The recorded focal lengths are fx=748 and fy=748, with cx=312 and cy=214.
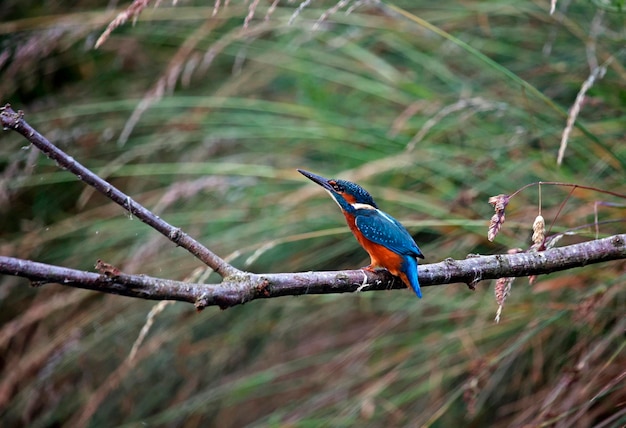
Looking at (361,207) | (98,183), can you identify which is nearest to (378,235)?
(361,207)

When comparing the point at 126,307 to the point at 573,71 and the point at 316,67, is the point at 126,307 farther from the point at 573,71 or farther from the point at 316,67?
the point at 573,71

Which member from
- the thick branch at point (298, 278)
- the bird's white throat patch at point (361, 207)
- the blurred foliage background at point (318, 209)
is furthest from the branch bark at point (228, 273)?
the blurred foliage background at point (318, 209)

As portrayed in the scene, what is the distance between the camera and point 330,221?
2.84 m

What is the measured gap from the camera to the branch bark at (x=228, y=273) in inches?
46.2

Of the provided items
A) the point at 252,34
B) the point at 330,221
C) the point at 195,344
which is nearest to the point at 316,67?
the point at 252,34

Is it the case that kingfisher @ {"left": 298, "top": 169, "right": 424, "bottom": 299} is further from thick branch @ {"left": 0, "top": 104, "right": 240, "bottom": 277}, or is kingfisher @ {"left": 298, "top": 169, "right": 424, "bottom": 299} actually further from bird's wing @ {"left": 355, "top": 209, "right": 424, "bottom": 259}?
thick branch @ {"left": 0, "top": 104, "right": 240, "bottom": 277}

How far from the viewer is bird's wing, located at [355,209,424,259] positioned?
1.79m

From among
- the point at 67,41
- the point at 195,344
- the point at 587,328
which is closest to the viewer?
the point at 587,328

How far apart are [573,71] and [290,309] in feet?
4.71

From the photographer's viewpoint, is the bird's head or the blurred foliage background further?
the blurred foliage background

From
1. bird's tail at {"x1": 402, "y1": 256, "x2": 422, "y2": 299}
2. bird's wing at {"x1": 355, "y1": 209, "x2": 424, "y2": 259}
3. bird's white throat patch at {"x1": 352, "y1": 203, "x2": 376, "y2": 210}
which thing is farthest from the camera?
bird's white throat patch at {"x1": 352, "y1": 203, "x2": 376, "y2": 210}

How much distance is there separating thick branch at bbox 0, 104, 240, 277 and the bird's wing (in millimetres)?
522

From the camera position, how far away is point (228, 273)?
54.3 inches

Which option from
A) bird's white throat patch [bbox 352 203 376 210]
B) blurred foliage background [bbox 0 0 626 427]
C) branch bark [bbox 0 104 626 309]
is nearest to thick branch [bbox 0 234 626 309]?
branch bark [bbox 0 104 626 309]
